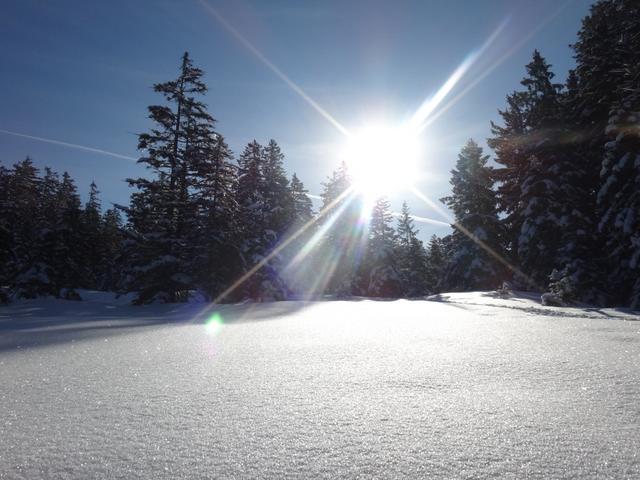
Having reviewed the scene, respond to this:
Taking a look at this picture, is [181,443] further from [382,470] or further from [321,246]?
[321,246]

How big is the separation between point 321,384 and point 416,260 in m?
42.2

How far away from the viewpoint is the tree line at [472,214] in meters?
16.1

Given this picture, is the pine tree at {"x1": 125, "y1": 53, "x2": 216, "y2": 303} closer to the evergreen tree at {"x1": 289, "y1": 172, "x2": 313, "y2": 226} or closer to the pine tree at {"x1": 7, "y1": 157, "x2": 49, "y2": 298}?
the pine tree at {"x1": 7, "y1": 157, "x2": 49, "y2": 298}

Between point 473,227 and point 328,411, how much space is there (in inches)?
1123

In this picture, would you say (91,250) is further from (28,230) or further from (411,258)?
(411,258)

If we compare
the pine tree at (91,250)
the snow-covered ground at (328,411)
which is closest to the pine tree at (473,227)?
the snow-covered ground at (328,411)

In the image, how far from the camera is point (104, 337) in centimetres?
539

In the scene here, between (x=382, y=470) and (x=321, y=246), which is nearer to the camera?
(x=382, y=470)

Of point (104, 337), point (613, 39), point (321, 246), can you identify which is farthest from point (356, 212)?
point (104, 337)

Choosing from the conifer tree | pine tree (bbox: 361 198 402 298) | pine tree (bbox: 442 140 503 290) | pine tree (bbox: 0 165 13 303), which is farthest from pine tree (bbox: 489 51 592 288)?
pine tree (bbox: 0 165 13 303)

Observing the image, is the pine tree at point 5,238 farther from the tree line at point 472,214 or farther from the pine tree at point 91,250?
the pine tree at point 91,250

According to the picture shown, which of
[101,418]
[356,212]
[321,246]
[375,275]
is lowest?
[101,418]

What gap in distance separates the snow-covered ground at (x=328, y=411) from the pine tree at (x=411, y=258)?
3671cm

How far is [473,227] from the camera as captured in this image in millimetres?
28000
